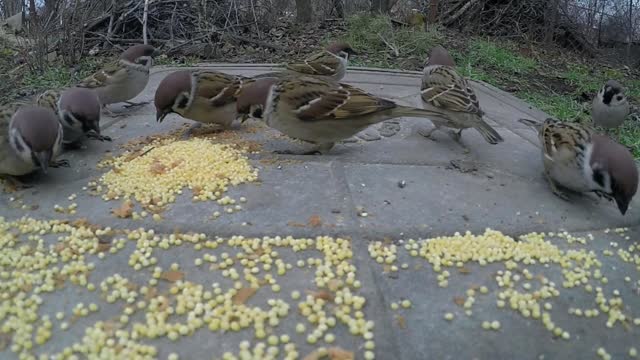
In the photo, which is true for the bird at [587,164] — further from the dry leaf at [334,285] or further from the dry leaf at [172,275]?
the dry leaf at [172,275]

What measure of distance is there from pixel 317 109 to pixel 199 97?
3.13 ft

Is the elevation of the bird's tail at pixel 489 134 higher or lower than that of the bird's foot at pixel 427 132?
higher

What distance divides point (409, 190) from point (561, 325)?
117 centimetres

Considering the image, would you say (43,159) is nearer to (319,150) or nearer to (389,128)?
(319,150)

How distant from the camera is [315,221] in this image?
8.79 ft

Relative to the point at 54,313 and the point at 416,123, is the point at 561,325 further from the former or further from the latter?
the point at 416,123

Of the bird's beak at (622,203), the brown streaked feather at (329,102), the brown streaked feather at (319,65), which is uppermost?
the brown streaked feather at (329,102)

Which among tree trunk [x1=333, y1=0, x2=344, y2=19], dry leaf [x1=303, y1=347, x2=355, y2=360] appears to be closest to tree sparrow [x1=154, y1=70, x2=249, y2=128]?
dry leaf [x1=303, y1=347, x2=355, y2=360]

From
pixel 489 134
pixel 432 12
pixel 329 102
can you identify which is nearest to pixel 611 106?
pixel 489 134

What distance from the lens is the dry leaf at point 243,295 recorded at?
2.12 meters

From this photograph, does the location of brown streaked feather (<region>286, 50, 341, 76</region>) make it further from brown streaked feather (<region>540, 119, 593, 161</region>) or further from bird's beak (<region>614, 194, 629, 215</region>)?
bird's beak (<region>614, 194, 629, 215</region>)

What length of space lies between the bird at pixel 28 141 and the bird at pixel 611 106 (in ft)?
16.0

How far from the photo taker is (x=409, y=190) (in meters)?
3.06

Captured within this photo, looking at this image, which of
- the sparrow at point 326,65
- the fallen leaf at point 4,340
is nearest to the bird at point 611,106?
the sparrow at point 326,65
